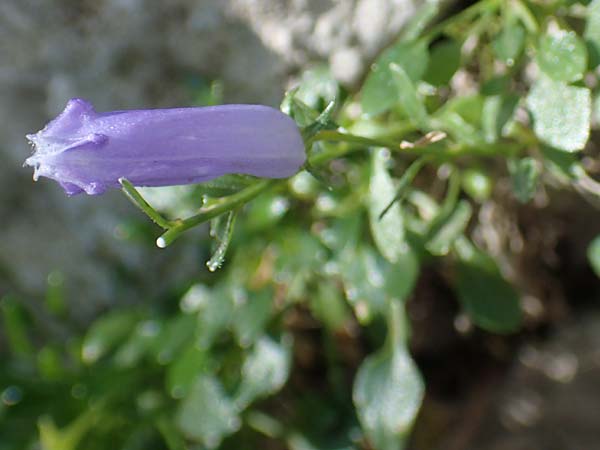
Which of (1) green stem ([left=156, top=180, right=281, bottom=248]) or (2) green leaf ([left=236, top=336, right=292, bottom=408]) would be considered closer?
(1) green stem ([left=156, top=180, right=281, bottom=248])

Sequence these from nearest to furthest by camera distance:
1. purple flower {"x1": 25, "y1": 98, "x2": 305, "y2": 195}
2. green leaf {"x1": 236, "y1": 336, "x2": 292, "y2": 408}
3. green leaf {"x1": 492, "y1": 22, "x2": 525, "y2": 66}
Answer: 1. purple flower {"x1": 25, "y1": 98, "x2": 305, "y2": 195}
2. green leaf {"x1": 492, "y1": 22, "x2": 525, "y2": 66}
3. green leaf {"x1": 236, "y1": 336, "x2": 292, "y2": 408}

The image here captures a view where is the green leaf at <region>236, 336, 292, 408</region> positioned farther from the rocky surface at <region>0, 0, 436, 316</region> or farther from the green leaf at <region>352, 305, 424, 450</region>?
the rocky surface at <region>0, 0, 436, 316</region>

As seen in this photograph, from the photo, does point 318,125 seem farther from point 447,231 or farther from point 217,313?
point 217,313

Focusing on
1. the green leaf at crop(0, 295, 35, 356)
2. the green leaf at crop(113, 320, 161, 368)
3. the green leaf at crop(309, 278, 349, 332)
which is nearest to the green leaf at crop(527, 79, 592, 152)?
the green leaf at crop(309, 278, 349, 332)

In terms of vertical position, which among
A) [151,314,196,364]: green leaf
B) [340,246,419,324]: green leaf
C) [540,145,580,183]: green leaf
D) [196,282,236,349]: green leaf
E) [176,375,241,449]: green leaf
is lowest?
[176,375,241,449]: green leaf

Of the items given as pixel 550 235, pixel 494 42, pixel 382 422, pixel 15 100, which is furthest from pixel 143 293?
pixel 494 42

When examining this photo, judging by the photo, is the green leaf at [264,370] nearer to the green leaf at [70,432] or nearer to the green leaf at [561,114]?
the green leaf at [70,432]

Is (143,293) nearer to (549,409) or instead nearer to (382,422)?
(382,422)
